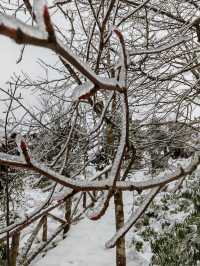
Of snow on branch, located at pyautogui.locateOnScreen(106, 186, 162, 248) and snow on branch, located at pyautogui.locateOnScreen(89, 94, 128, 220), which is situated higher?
snow on branch, located at pyautogui.locateOnScreen(89, 94, 128, 220)

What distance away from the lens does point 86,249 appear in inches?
331

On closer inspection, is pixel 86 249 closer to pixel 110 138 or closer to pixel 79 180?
pixel 110 138

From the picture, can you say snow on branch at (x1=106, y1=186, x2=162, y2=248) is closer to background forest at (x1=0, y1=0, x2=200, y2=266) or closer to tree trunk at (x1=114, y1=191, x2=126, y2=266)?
background forest at (x1=0, y1=0, x2=200, y2=266)

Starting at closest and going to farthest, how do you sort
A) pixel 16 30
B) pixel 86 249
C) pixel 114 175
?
pixel 16 30 → pixel 114 175 → pixel 86 249

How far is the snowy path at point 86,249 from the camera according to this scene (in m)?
7.73

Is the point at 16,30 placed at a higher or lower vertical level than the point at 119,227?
higher

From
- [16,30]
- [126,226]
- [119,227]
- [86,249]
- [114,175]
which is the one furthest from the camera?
[86,249]

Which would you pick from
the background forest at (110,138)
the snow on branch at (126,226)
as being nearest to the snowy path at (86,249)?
the background forest at (110,138)

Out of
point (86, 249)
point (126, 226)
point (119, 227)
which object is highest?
point (126, 226)

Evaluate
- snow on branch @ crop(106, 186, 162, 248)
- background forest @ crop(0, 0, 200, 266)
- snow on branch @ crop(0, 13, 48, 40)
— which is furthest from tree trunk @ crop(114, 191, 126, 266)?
snow on branch @ crop(0, 13, 48, 40)

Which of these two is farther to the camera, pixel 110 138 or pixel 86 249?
pixel 86 249

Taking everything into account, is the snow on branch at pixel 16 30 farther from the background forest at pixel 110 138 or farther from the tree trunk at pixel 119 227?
the tree trunk at pixel 119 227

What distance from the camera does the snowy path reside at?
7.73m

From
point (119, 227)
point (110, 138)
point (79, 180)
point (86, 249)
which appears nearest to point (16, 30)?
point (79, 180)
